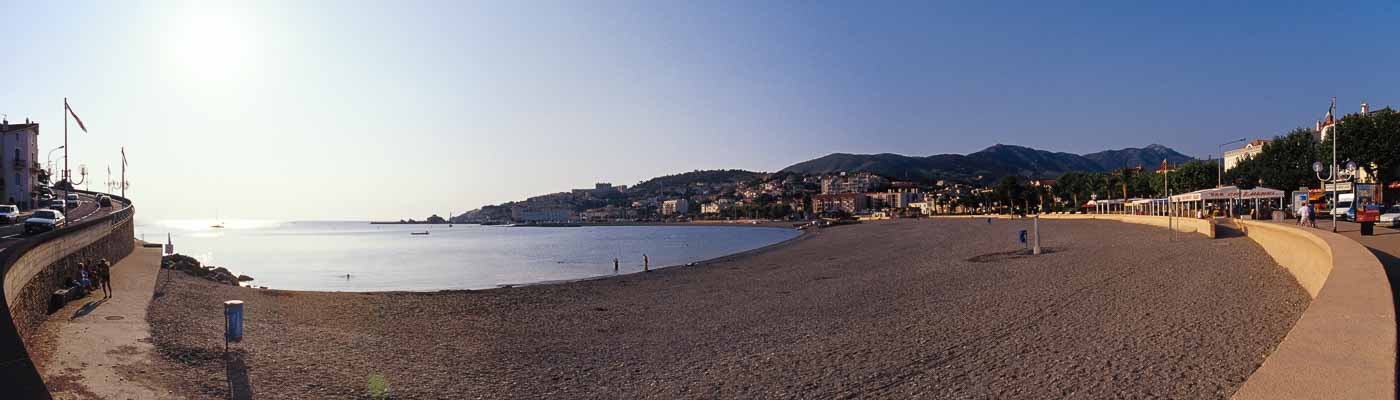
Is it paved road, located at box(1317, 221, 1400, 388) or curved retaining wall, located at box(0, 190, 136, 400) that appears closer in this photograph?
curved retaining wall, located at box(0, 190, 136, 400)

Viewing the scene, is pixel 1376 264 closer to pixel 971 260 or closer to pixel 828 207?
pixel 971 260

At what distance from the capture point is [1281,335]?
8.79 meters

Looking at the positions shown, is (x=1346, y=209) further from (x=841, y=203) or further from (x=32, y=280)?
(x=841, y=203)

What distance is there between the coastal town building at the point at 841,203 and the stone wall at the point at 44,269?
166 metres

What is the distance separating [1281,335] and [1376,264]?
171 centimetres

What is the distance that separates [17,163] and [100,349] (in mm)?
37467

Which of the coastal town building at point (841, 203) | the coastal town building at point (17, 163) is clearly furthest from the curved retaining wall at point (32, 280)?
the coastal town building at point (841, 203)

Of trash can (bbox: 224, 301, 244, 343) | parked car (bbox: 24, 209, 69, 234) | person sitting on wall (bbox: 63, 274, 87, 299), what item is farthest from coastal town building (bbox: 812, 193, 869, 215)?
trash can (bbox: 224, 301, 244, 343)

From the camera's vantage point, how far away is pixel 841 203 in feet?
606

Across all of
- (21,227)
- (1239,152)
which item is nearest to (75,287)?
(21,227)

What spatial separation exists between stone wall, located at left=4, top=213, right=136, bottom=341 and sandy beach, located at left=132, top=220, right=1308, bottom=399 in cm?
180

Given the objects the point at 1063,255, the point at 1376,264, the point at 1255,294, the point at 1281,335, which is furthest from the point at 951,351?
the point at 1063,255

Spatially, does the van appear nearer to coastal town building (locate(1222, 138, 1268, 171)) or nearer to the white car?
the white car

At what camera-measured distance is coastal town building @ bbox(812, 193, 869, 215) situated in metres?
183
